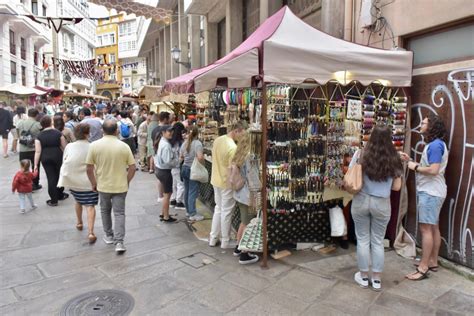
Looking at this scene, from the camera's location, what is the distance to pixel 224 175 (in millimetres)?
4879

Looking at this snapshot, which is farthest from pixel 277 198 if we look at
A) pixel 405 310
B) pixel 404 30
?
pixel 404 30

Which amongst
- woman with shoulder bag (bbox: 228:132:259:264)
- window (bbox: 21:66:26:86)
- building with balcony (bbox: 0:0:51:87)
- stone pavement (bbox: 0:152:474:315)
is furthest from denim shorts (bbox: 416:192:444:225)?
window (bbox: 21:66:26:86)

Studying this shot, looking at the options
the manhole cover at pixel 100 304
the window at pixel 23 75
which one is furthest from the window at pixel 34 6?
the manhole cover at pixel 100 304

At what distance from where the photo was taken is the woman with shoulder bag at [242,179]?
4496 mm

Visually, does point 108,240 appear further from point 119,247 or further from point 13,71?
point 13,71

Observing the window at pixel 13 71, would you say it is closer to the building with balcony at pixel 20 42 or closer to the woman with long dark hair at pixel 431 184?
the building with balcony at pixel 20 42

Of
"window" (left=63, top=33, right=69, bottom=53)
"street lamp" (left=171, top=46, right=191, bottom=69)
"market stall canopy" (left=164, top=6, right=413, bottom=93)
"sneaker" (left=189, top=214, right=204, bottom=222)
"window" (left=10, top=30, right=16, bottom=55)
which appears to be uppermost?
"window" (left=63, top=33, right=69, bottom=53)

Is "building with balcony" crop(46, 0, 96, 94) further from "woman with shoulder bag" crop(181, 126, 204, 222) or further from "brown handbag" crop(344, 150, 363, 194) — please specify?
"brown handbag" crop(344, 150, 363, 194)

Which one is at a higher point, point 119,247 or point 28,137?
point 28,137

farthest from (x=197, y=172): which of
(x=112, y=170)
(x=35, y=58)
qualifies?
(x=35, y=58)

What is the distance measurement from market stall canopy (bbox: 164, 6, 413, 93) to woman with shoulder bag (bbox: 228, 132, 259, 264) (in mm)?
865

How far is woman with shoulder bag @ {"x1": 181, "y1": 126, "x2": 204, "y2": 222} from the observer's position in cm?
614

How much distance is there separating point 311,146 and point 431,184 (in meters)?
1.53

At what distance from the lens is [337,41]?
466cm
